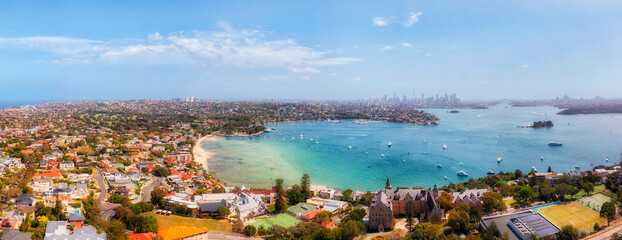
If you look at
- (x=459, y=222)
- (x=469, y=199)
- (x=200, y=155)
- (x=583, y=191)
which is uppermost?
(x=469, y=199)

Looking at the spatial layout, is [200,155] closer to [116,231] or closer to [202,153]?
[202,153]

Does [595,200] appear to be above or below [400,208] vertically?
above

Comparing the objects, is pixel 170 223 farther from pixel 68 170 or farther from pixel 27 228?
pixel 68 170

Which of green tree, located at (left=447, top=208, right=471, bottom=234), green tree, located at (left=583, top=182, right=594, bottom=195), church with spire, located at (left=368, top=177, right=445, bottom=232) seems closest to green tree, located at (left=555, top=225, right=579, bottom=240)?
green tree, located at (left=447, top=208, right=471, bottom=234)

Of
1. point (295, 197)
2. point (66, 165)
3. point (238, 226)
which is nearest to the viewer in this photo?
point (238, 226)

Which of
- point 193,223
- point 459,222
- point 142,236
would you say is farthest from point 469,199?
point 142,236

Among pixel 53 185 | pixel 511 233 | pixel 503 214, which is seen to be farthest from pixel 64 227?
pixel 503 214
